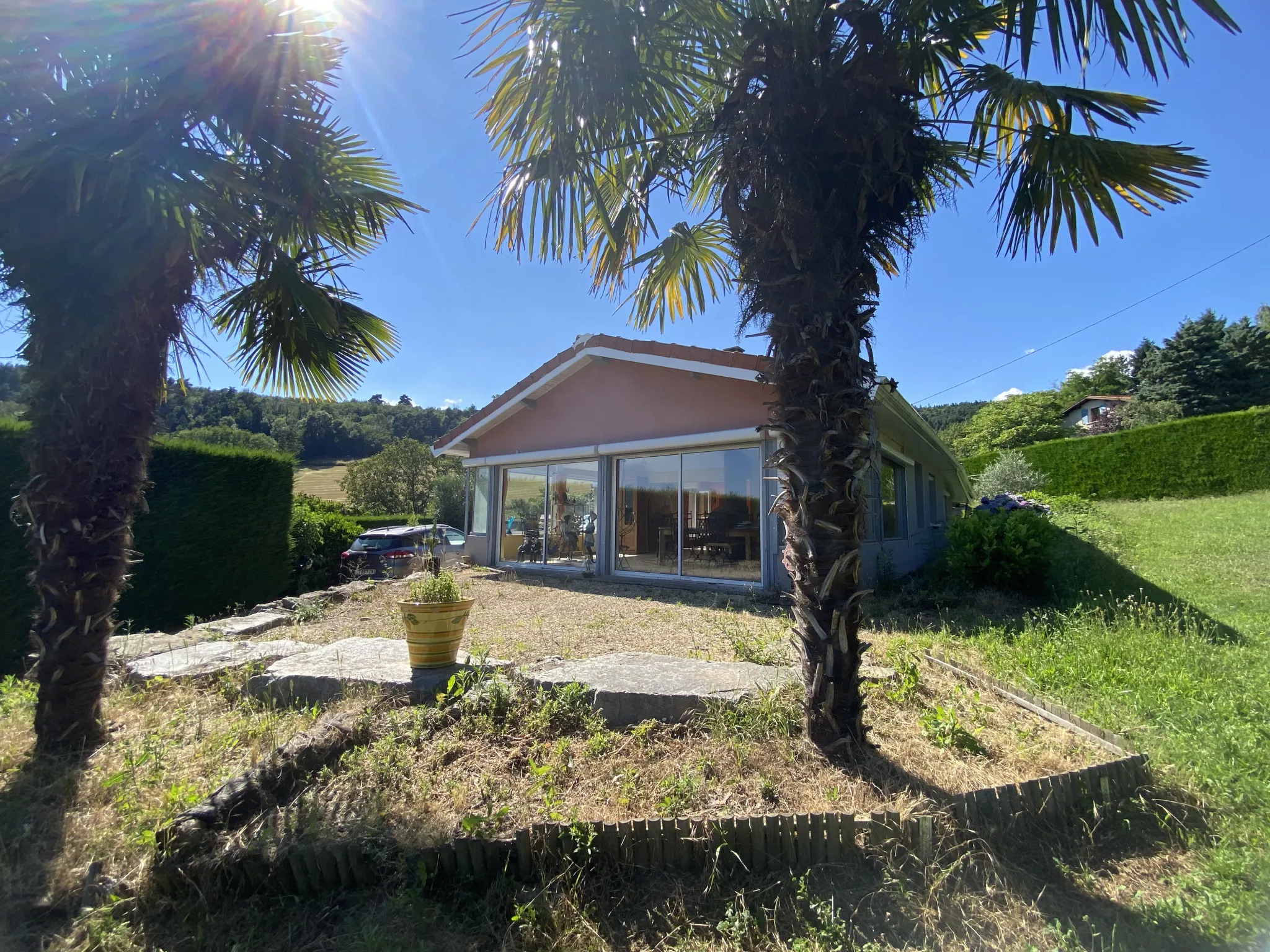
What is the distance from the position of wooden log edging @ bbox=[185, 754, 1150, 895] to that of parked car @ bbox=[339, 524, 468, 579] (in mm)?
9717

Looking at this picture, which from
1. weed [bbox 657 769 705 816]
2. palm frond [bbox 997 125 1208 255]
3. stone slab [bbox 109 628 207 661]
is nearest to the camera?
weed [bbox 657 769 705 816]

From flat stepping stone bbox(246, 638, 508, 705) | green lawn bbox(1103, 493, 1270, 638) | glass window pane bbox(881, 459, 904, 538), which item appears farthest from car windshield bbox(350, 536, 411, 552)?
green lawn bbox(1103, 493, 1270, 638)

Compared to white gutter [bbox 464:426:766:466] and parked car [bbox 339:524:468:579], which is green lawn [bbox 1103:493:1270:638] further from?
parked car [bbox 339:524:468:579]

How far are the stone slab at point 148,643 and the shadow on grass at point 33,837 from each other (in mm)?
2073

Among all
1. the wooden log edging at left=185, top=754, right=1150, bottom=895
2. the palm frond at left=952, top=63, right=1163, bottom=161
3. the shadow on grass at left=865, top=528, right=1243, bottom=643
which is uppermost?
the palm frond at left=952, top=63, right=1163, bottom=161

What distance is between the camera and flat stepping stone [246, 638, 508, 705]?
412 cm

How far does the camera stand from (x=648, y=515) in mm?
11078

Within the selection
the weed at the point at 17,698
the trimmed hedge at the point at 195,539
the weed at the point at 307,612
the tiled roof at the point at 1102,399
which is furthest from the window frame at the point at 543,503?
the tiled roof at the point at 1102,399

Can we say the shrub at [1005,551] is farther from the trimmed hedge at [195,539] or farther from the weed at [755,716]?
the trimmed hedge at [195,539]

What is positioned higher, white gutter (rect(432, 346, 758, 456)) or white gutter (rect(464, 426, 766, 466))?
white gutter (rect(432, 346, 758, 456))

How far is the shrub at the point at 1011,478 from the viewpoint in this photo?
65.2 ft

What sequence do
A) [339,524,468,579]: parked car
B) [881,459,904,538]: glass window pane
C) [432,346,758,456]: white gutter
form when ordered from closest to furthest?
[432,346,758,456]: white gutter, [881,459,904,538]: glass window pane, [339,524,468,579]: parked car

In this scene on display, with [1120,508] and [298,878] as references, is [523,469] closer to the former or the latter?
[298,878]

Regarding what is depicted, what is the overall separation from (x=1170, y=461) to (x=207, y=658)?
24180mm
